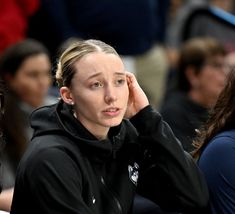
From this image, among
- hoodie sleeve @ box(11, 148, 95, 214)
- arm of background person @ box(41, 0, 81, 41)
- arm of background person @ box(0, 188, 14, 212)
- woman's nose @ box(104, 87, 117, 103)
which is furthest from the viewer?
arm of background person @ box(41, 0, 81, 41)

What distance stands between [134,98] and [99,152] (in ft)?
1.04

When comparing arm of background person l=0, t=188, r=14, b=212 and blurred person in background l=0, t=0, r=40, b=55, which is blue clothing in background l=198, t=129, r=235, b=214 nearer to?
arm of background person l=0, t=188, r=14, b=212

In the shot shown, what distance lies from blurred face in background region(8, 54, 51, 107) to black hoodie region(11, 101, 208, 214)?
2.09m

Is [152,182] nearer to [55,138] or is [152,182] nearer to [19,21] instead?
[55,138]

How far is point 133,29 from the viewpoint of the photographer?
6754mm

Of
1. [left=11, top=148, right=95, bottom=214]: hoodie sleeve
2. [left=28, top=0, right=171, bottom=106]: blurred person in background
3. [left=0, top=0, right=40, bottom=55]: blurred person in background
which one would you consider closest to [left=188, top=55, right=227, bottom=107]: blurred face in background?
[left=28, top=0, right=171, bottom=106]: blurred person in background

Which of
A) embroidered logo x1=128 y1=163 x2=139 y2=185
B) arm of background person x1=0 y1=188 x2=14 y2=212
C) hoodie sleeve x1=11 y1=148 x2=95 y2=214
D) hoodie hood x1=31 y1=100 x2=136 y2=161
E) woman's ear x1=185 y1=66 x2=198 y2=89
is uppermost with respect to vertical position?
hoodie hood x1=31 y1=100 x2=136 y2=161

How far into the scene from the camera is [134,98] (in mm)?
3434

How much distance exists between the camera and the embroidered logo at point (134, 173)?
3.41 metres

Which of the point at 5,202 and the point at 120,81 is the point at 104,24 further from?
the point at 120,81

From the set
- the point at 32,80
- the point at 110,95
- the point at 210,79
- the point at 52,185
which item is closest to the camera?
the point at 52,185

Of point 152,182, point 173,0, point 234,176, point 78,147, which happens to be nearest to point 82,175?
point 78,147

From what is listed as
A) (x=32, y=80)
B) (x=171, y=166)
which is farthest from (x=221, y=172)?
(x=32, y=80)

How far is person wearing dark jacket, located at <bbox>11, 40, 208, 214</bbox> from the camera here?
121 inches
